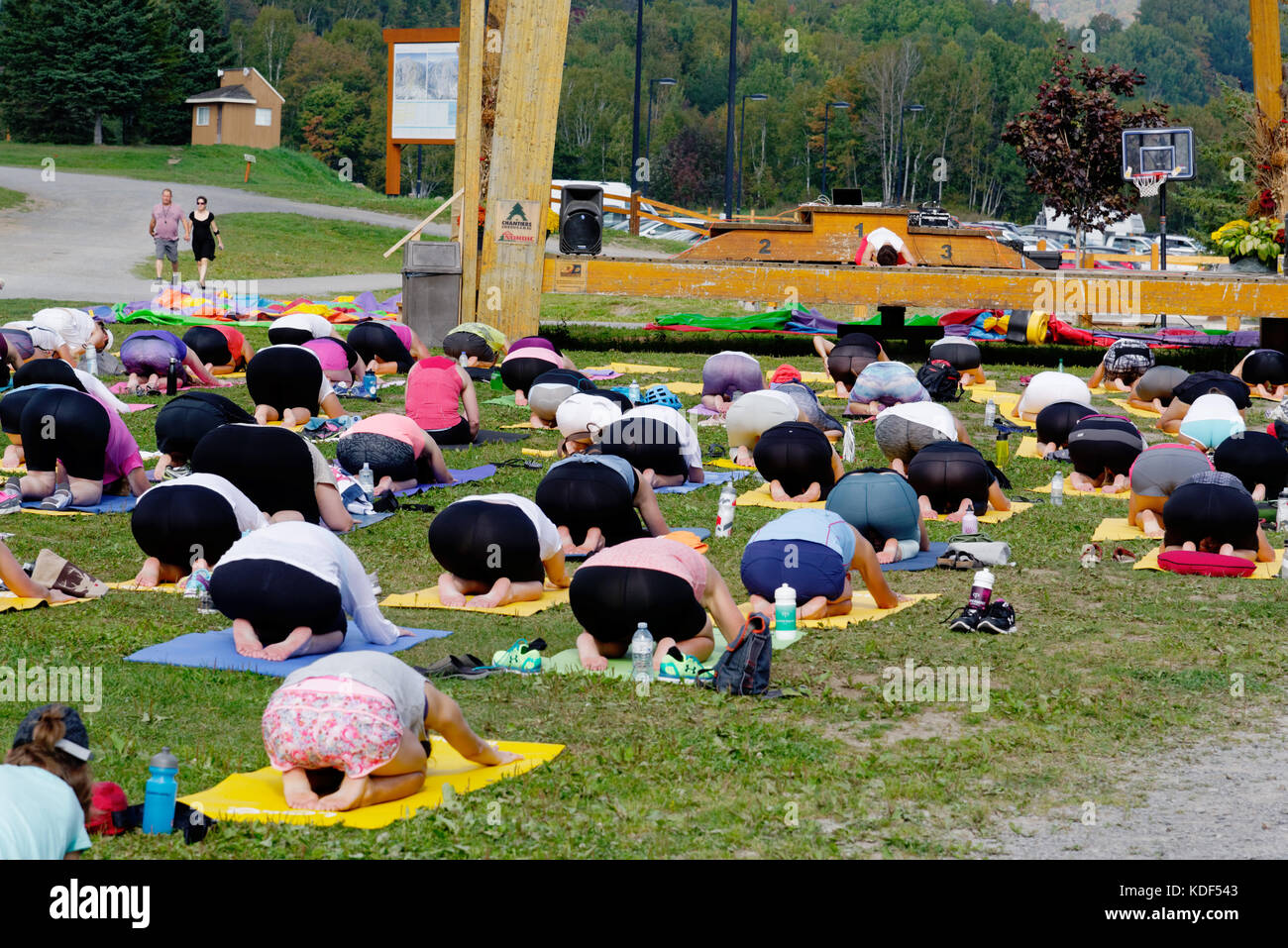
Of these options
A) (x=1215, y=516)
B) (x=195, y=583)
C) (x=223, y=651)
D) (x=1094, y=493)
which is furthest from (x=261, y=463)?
(x=1094, y=493)

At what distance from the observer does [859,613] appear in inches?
408

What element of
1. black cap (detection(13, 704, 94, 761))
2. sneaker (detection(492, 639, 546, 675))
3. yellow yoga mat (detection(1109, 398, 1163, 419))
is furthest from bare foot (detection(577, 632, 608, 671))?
yellow yoga mat (detection(1109, 398, 1163, 419))

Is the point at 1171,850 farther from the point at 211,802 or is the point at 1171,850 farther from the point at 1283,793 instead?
the point at 211,802

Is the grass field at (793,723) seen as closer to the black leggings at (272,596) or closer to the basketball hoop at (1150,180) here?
the black leggings at (272,596)

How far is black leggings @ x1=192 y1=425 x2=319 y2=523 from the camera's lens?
1178cm

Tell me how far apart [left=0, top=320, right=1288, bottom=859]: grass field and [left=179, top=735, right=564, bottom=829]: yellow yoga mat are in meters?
0.11

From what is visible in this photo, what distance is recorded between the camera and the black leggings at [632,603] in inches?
343

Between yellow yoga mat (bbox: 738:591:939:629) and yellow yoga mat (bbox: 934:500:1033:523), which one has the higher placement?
yellow yoga mat (bbox: 934:500:1033:523)

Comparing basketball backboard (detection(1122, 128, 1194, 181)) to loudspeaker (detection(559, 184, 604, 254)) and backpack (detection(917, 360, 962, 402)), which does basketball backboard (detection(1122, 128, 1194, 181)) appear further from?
loudspeaker (detection(559, 184, 604, 254))

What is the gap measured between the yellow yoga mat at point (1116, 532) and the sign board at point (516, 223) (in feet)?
45.6

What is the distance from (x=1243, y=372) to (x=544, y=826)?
18.2 meters

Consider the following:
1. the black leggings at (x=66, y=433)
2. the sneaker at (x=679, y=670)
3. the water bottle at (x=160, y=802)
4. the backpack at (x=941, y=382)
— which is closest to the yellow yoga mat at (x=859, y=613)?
the sneaker at (x=679, y=670)

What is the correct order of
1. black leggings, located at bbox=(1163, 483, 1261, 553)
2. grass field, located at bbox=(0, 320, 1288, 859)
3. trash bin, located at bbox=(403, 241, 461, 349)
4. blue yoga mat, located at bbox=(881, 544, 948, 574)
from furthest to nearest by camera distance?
trash bin, located at bbox=(403, 241, 461, 349) < blue yoga mat, located at bbox=(881, 544, 948, 574) < black leggings, located at bbox=(1163, 483, 1261, 553) < grass field, located at bbox=(0, 320, 1288, 859)
